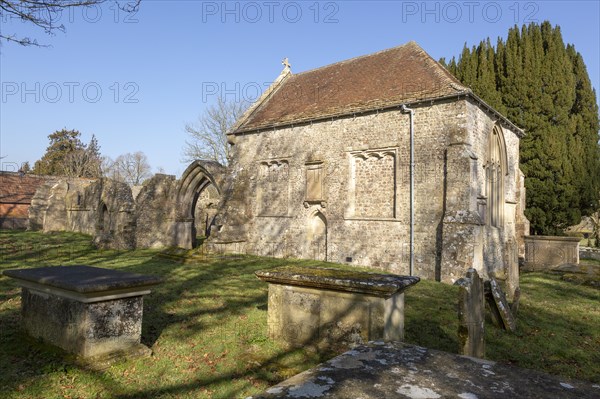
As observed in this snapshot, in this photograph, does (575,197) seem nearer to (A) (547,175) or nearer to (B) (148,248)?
(A) (547,175)

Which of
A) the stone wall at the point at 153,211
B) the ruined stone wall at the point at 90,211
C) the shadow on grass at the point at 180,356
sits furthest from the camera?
the stone wall at the point at 153,211

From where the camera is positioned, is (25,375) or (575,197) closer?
(25,375)

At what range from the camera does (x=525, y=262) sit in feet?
55.2

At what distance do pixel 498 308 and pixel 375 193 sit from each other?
8.38 metres

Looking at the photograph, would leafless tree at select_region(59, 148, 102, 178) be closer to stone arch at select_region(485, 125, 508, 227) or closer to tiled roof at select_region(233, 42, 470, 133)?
tiled roof at select_region(233, 42, 470, 133)

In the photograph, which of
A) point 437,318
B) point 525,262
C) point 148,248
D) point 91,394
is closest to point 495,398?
point 91,394

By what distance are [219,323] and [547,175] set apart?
2049cm

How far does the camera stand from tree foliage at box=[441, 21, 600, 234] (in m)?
20.7

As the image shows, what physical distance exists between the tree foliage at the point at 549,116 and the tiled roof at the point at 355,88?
8054 millimetres

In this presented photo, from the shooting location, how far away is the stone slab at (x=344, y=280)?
469cm

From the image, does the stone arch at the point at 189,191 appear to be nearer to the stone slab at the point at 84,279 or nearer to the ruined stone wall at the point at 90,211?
the ruined stone wall at the point at 90,211

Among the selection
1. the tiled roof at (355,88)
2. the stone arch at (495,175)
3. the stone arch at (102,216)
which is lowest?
the stone arch at (102,216)

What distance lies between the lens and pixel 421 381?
7.04 ft

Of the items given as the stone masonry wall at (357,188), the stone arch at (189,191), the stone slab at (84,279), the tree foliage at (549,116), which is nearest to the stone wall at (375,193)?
the stone masonry wall at (357,188)
